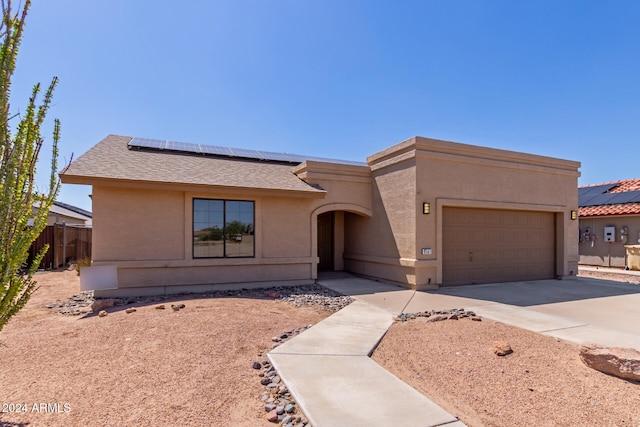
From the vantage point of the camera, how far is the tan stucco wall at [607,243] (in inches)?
672

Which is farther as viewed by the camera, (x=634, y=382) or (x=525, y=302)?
(x=525, y=302)

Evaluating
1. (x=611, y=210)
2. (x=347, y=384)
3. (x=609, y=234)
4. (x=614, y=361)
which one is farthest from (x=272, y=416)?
(x=611, y=210)

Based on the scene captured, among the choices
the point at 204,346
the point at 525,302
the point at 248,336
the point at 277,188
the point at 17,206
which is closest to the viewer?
the point at 17,206

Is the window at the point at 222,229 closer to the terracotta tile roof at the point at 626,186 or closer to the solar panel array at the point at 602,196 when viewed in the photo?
the solar panel array at the point at 602,196

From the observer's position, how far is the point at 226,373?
15.1ft

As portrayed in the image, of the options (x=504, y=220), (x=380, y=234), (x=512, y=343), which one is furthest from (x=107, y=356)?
(x=504, y=220)

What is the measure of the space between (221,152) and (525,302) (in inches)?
460

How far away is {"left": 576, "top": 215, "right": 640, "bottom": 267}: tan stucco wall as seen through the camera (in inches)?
672

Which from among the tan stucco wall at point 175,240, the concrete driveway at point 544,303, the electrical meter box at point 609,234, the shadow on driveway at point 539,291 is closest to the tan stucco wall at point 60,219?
the tan stucco wall at point 175,240

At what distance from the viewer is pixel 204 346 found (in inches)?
215

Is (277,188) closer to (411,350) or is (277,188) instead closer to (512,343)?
(411,350)

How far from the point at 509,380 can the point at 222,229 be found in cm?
839

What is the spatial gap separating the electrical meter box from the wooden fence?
2700cm

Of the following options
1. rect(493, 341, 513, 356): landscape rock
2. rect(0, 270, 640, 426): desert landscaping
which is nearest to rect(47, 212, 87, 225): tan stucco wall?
rect(0, 270, 640, 426): desert landscaping
